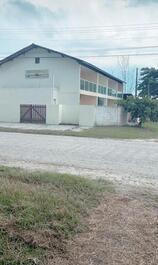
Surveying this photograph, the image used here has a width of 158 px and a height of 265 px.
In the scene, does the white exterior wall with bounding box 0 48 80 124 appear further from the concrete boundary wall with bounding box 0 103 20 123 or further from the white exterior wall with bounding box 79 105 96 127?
the white exterior wall with bounding box 79 105 96 127

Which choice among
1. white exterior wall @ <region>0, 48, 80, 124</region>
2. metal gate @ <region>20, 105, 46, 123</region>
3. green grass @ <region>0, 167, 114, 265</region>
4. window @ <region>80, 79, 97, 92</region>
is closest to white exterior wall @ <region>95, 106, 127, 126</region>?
white exterior wall @ <region>0, 48, 80, 124</region>

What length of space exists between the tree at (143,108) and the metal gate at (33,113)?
8.97 meters

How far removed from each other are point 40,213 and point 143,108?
2539 cm

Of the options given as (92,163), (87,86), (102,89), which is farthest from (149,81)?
(92,163)

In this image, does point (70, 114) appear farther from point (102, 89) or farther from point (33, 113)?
point (102, 89)

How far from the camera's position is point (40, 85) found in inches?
1165

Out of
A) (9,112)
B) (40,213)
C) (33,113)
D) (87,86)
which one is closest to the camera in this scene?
(40,213)

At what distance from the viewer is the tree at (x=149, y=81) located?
5128 cm

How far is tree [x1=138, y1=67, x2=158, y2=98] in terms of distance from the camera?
51.3m

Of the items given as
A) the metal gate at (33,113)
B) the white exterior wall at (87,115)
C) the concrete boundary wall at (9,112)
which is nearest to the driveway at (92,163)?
the white exterior wall at (87,115)

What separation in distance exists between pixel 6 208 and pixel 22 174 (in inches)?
89.9

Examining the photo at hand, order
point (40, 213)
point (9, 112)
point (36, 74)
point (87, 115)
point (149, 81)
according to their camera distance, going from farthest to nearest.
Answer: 1. point (149, 81)
2. point (36, 74)
3. point (9, 112)
4. point (87, 115)
5. point (40, 213)

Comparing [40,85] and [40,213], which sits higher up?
[40,85]

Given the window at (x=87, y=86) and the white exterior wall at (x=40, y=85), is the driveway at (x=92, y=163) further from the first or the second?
the window at (x=87, y=86)
